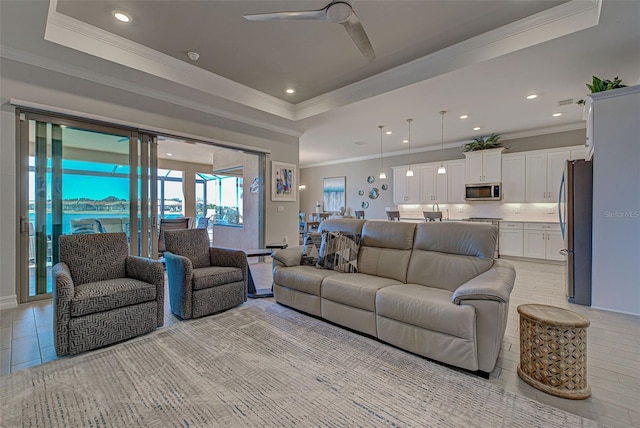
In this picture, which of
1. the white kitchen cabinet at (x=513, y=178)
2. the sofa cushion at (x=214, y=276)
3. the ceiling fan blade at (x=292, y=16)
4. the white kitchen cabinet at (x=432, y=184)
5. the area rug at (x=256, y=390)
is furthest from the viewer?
the white kitchen cabinet at (x=432, y=184)

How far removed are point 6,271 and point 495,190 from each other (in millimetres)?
8340

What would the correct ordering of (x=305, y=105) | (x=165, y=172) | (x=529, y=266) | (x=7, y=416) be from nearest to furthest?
(x=7, y=416), (x=305, y=105), (x=529, y=266), (x=165, y=172)

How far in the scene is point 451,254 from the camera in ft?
8.87

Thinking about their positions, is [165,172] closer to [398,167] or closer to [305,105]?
[305,105]

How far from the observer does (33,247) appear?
10.9 feet

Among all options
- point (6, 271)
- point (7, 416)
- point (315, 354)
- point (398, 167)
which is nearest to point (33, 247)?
point (6, 271)

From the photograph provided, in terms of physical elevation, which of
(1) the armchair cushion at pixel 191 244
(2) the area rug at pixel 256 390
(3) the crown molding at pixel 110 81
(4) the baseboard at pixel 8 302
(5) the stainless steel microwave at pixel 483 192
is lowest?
(2) the area rug at pixel 256 390

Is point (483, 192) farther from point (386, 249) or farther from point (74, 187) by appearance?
point (74, 187)

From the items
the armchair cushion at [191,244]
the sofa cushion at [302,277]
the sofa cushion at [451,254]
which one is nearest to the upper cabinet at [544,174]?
the sofa cushion at [451,254]

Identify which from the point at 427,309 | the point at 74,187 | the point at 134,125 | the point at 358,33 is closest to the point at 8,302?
the point at 74,187

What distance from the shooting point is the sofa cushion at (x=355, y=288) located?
2.47 meters

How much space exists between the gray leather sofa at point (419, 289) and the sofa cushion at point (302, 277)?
0.04 feet

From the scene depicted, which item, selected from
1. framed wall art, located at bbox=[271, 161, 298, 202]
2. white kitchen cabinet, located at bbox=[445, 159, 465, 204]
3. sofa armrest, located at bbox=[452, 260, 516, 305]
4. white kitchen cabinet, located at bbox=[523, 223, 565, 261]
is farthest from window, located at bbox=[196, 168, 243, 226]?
white kitchen cabinet, located at bbox=[523, 223, 565, 261]

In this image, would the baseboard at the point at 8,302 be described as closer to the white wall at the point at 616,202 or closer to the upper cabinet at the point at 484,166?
the white wall at the point at 616,202
